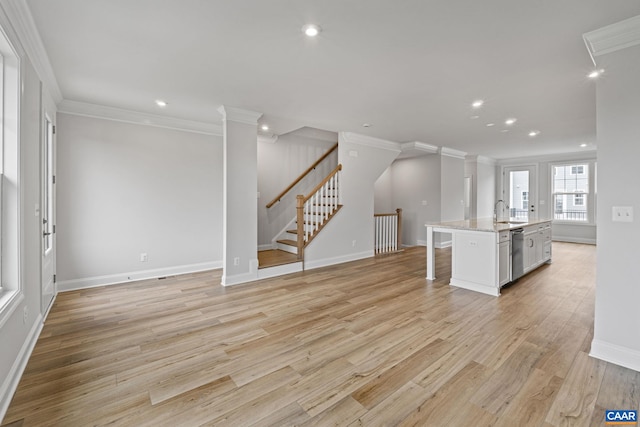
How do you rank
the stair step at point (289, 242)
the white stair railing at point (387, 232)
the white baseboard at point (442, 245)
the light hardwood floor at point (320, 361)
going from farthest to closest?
the white baseboard at point (442, 245)
the white stair railing at point (387, 232)
the stair step at point (289, 242)
the light hardwood floor at point (320, 361)

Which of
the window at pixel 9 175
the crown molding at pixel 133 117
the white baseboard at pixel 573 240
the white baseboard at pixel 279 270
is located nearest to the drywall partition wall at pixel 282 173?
the crown molding at pixel 133 117

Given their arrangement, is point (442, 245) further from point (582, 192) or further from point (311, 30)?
point (311, 30)

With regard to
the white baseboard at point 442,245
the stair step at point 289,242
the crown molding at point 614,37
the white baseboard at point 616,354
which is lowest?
the white baseboard at point 616,354

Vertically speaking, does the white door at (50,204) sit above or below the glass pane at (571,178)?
below

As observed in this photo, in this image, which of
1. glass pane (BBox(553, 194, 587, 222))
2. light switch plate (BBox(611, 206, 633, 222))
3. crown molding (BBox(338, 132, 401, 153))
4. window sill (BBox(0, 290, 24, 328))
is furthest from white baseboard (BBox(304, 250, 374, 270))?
glass pane (BBox(553, 194, 587, 222))

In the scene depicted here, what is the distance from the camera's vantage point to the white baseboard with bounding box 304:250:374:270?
5.33 meters

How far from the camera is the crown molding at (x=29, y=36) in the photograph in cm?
194

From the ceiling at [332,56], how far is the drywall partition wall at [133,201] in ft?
1.64

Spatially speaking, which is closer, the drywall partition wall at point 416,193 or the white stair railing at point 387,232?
the white stair railing at point 387,232

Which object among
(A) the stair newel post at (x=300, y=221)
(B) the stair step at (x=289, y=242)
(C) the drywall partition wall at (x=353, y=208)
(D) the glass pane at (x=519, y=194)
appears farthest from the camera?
(D) the glass pane at (x=519, y=194)

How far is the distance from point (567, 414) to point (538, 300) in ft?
7.61

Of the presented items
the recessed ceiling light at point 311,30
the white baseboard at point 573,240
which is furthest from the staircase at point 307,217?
the white baseboard at point 573,240

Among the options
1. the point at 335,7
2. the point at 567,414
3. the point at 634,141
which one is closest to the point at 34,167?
the point at 335,7

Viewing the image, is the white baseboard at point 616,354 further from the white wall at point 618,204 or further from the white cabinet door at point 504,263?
the white cabinet door at point 504,263
